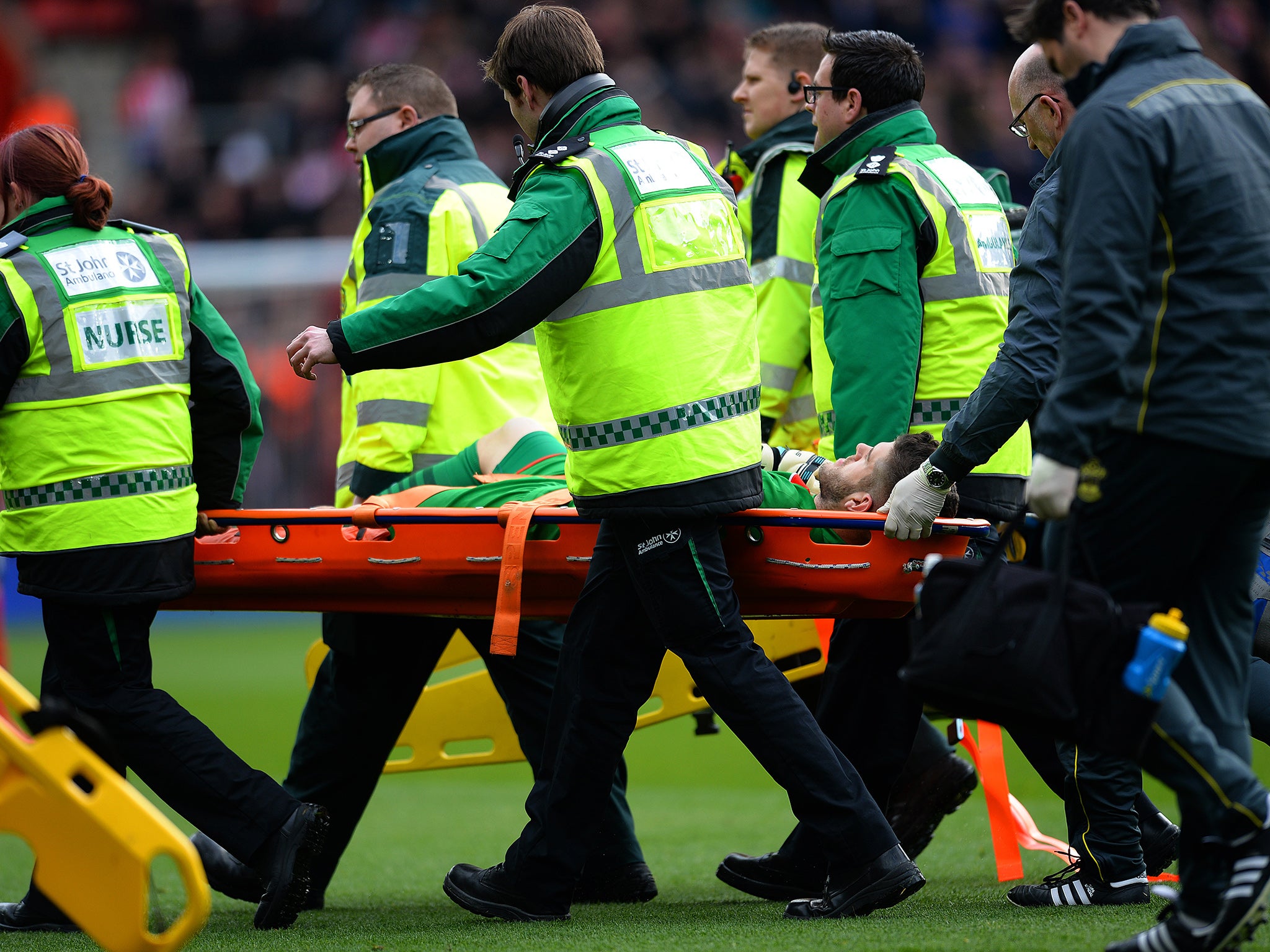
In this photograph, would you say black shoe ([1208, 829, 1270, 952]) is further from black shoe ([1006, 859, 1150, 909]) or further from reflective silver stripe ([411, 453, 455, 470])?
reflective silver stripe ([411, 453, 455, 470])

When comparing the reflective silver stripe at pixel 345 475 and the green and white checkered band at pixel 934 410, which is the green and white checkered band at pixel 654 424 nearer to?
the green and white checkered band at pixel 934 410

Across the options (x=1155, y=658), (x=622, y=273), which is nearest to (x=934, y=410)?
(x=622, y=273)

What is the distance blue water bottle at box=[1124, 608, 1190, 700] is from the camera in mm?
2725

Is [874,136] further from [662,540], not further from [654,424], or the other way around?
[662,540]

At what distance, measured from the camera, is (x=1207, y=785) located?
2824 mm

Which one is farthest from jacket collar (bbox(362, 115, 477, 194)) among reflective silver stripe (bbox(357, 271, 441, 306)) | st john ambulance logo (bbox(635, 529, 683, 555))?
st john ambulance logo (bbox(635, 529, 683, 555))

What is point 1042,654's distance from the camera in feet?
9.02

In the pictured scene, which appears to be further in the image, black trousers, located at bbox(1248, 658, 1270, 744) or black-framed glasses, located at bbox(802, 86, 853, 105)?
black-framed glasses, located at bbox(802, 86, 853, 105)

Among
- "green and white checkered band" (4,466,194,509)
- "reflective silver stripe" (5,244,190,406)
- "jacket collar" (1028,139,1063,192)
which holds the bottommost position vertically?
"green and white checkered band" (4,466,194,509)

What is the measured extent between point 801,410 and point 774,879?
1.73m

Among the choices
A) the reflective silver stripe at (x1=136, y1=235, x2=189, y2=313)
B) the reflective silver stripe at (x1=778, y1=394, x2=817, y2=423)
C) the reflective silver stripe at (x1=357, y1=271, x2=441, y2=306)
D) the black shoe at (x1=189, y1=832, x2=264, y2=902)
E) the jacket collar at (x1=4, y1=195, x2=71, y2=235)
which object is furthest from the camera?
the reflective silver stripe at (x1=778, y1=394, x2=817, y2=423)

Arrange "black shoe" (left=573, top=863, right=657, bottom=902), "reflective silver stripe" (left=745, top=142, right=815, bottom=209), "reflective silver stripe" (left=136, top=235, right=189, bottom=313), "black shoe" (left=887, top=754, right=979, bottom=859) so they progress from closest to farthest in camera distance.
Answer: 1. "reflective silver stripe" (left=136, top=235, right=189, bottom=313)
2. "black shoe" (left=573, top=863, right=657, bottom=902)
3. "black shoe" (left=887, top=754, right=979, bottom=859)
4. "reflective silver stripe" (left=745, top=142, right=815, bottom=209)

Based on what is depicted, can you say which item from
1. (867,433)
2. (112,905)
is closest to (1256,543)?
(867,433)

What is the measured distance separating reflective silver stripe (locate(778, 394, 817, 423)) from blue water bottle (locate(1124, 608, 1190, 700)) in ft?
8.46
